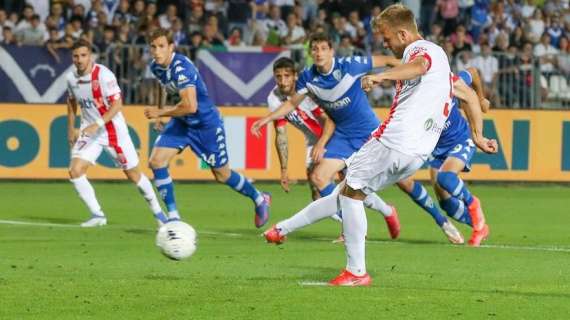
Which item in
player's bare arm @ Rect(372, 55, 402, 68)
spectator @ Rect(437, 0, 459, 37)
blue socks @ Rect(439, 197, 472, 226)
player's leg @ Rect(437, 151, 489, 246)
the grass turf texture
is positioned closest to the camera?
the grass turf texture

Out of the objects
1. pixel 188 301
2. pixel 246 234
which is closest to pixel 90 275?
pixel 188 301

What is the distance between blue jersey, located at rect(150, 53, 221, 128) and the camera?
15.6 meters

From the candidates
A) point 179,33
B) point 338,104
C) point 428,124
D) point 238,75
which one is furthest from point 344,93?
point 179,33

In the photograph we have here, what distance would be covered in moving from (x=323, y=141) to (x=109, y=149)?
3.01 m

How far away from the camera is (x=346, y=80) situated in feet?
47.8

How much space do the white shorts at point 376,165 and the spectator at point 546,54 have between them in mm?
15121

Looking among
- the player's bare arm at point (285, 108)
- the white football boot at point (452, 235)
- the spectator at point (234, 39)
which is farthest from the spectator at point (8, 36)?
the white football boot at point (452, 235)

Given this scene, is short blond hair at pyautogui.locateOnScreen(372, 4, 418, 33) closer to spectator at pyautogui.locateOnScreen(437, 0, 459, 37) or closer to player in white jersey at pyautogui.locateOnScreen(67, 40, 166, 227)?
player in white jersey at pyautogui.locateOnScreen(67, 40, 166, 227)

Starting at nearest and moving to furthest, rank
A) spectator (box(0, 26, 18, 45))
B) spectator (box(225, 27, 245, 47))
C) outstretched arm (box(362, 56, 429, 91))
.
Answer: outstretched arm (box(362, 56, 429, 91)) < spectator (box(0, 26, 18, 45)) < spectator (box(225, 27, 245, 47))

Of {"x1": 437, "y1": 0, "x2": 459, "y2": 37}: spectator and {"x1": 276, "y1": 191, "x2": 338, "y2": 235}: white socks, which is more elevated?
{"x1": 276, "y1": 191, "x2": 338, "y2": 235}: white socks

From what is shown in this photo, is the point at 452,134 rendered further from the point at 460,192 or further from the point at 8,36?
the point at 8,36

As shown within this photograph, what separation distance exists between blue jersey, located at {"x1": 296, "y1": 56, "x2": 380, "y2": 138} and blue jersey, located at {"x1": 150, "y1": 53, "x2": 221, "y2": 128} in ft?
5.29

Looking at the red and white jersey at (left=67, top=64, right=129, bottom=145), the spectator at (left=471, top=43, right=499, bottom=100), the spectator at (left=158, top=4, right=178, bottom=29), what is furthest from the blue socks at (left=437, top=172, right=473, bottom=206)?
the spectator at (left=158, top=4, right=178, bottom=29)

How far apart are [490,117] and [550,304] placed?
1470 centimetres
